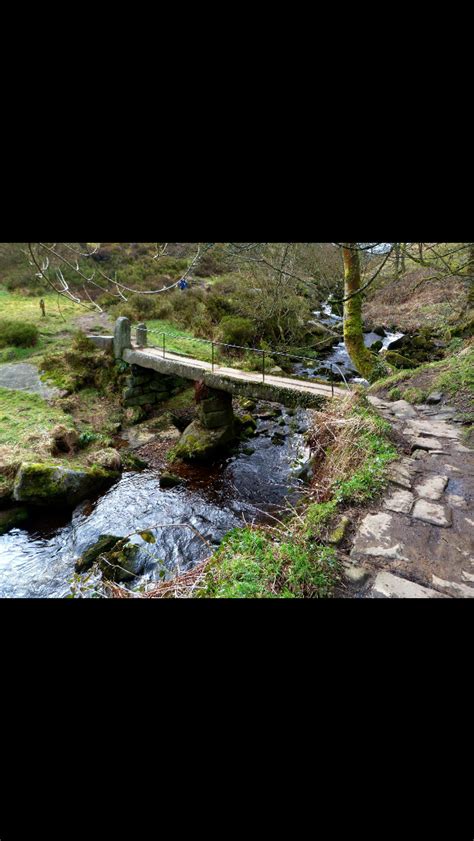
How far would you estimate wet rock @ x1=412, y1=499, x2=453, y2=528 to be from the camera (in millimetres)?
3270

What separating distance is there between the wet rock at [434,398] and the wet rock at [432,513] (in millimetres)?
2913

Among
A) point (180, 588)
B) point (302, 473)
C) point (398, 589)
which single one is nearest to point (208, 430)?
point (302, 473)

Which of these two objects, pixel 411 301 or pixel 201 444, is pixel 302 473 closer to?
pixel 201 444

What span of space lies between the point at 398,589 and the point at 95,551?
15.4 feet

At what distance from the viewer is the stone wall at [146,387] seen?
10.8 m

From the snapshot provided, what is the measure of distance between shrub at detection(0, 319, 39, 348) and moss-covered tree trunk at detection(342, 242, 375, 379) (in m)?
10.1

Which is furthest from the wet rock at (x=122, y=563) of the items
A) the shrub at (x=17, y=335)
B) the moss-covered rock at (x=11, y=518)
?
the shrub at (x=17, y=335)

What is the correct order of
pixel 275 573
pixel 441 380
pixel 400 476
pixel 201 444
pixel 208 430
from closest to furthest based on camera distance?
pixel 275 573 → pixel 400 476 → pixel 441 380 → pixel 201 444 → pixel 208 430

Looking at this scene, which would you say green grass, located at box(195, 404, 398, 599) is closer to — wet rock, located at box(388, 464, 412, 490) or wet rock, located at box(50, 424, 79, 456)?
wet rock, located at box(388, 464, 412, 490)

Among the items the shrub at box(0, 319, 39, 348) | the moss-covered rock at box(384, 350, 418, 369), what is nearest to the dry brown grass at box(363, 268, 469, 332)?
the moss-covered rock at box(384, 350, 418, 369)

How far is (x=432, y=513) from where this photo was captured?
3.38m

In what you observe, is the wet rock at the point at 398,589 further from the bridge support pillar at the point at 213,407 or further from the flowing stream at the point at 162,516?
the bridge support pillar at the point at 213,407
